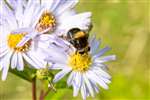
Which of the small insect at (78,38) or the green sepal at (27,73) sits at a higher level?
the small insect at (78,38)

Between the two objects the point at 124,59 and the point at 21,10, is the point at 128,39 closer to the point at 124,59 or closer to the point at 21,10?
the point at 124,59

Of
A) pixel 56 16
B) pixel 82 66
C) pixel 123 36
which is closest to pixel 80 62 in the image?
pixel 82 66

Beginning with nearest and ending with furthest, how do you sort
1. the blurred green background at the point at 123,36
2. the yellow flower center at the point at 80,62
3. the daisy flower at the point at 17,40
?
the daisy flower at the point at 17,40, the yellow flower center at the point at 80,62, the blurred green background at the point at 123,36

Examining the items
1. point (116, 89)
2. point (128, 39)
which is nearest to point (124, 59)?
point (128, 39)

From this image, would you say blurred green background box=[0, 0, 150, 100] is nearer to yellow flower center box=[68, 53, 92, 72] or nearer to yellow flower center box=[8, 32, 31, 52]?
yellow flower center box=[68, 53, 92, 72]

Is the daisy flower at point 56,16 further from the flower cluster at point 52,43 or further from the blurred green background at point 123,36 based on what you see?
the blurred green background at point 123,36

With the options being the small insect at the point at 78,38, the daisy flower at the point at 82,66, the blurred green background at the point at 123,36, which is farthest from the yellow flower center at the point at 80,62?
the blurred green background at the point at 123,36

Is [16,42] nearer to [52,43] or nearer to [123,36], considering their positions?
[52,43]
